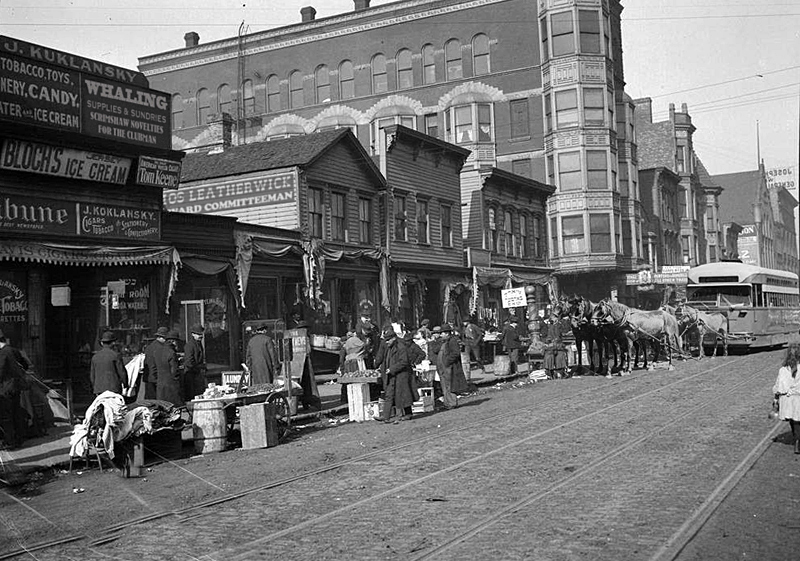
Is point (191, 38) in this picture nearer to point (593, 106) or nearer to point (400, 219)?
point (593, 106)

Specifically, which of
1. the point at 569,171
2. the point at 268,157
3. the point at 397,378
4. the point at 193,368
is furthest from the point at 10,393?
the point at 569,171

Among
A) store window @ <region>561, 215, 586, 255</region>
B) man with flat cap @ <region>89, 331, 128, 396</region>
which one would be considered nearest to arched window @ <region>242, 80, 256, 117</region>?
store window @ <region>561, 215, 586, 255</region>

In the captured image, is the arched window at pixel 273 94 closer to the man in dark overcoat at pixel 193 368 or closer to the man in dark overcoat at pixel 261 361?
the man in dark overcoat at pixel 193 368

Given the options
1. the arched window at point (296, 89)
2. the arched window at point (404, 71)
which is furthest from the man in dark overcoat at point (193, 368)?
the arched window at point (296, 89)

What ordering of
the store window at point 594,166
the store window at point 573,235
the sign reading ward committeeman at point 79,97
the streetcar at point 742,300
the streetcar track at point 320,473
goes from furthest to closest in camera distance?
the store window at point 573,235, the store window at point 594,166, the streetcar at point 742,300, the sign reading ward committeeman at point 79,97, the streetcar track at point 320,473

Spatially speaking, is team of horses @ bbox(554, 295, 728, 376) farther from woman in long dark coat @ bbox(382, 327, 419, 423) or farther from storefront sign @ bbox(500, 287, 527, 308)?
woman in long dark coat @ bbox(382, 327, 419, 423)

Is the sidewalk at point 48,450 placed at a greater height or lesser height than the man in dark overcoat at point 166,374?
lesser

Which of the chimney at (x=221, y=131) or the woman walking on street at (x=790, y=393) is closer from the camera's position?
the woman walking on street at (x=790, y=393)

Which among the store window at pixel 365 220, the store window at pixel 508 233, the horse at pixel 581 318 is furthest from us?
the store window at pixel 508 233

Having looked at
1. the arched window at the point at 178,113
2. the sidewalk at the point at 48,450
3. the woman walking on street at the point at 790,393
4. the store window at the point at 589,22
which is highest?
the store window at the point at 589,22

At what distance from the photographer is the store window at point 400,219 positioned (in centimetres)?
3092

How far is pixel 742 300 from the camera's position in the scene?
3075 centimetres

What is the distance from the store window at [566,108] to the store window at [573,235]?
5.10 metres

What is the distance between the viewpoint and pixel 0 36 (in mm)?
16328
